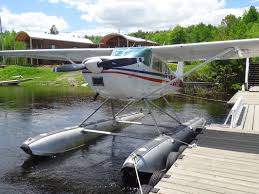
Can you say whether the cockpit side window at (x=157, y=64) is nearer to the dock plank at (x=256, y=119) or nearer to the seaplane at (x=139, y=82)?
the seaplane at (x=139, y=82)

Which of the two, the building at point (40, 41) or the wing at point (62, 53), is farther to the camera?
the building at point (40, 41)

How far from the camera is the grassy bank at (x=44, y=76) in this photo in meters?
37.5

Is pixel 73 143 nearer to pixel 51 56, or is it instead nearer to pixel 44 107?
pixel 51 56

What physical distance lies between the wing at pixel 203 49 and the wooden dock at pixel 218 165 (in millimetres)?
2178

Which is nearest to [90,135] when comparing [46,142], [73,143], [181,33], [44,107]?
[73,143]

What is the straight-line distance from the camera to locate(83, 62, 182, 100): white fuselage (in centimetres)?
834

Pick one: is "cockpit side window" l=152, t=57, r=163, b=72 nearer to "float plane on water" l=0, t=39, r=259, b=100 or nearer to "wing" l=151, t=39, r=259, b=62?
"float plane on water" l=0, t=39, r=259, b=100

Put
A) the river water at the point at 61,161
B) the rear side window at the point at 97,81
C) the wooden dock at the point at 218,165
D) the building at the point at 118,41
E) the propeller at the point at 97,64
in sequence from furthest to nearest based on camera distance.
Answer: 1. the building at the point at 118,41
2. the rear side window at the point at 97,81
3. the propeller at the point at 97,64
4. the river water at the point at 61,161
5. the wooden dock at the point at 218,165

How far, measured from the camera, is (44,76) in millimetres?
41844

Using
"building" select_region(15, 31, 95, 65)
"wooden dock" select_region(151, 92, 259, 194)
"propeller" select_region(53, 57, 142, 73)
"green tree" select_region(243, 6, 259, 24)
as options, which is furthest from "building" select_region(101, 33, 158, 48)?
"wooden dock" select_region(151, 92, 259, 194)

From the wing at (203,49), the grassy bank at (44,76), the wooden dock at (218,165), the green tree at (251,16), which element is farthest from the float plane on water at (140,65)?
the green tree at (251,16)

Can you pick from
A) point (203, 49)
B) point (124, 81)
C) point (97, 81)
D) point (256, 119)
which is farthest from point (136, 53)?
point (256, 119)

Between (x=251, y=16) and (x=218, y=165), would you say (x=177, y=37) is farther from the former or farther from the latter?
(x=218, y=165)

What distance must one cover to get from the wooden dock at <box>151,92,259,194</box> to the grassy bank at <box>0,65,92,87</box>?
29.0m
